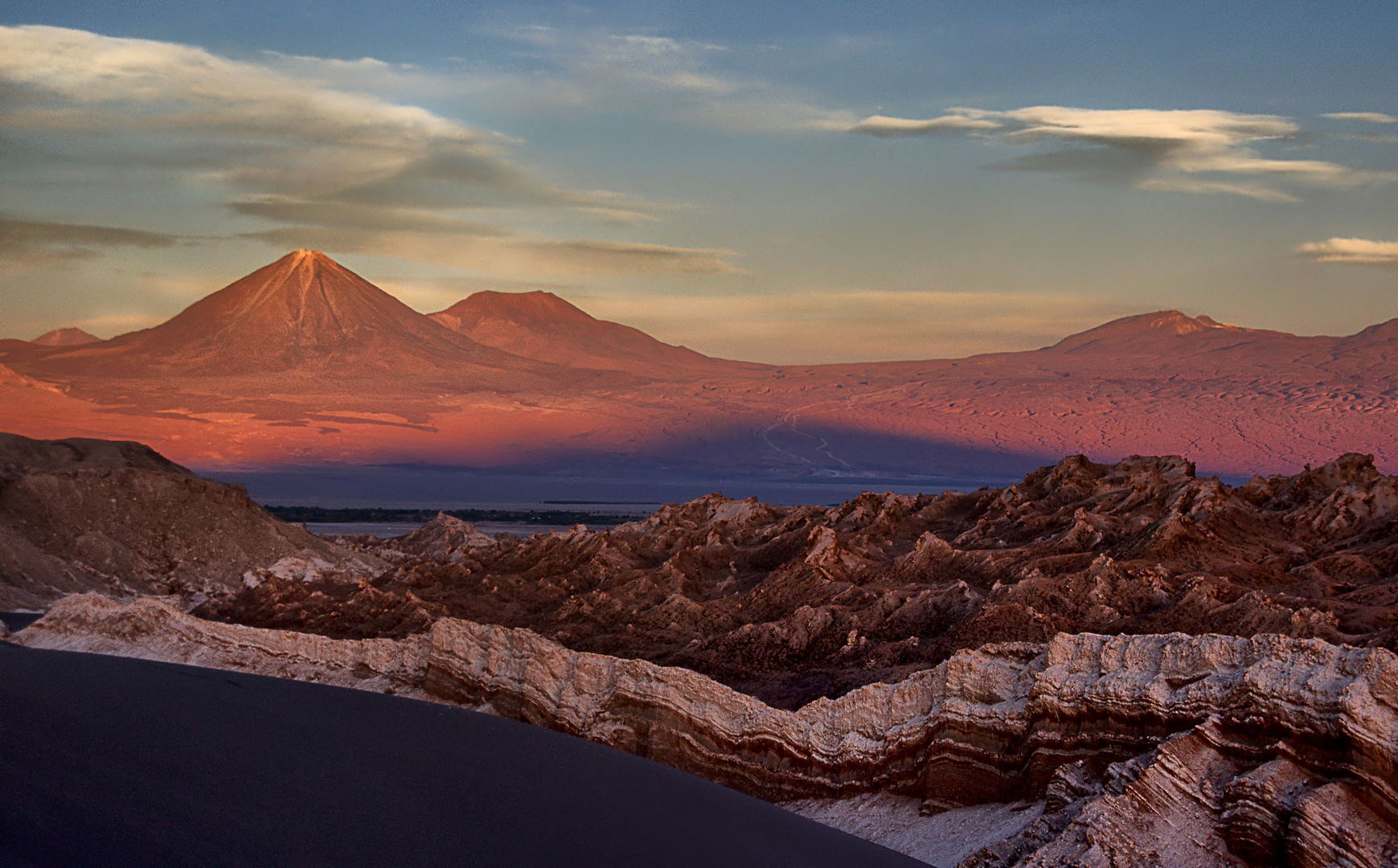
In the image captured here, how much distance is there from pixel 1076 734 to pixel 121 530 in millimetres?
23730

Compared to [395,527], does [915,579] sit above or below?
above

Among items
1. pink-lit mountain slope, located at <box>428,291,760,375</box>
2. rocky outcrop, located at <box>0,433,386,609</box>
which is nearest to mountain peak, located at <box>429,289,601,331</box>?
pink-lit mountain slope, located at <box>428,291,760,375</box>

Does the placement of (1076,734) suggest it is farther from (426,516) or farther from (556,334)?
(556,334)

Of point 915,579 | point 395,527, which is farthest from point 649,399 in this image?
point 915,579

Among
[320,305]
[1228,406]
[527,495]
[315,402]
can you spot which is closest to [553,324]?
[320,305]

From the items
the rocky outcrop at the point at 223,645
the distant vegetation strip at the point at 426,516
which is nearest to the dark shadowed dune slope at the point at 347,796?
the rocky outcrop at the point at 223,645

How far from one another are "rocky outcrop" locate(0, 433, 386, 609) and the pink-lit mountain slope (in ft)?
356

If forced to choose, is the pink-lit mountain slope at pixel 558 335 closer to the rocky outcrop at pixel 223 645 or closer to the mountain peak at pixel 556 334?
the mountain peak at pixel 556 334

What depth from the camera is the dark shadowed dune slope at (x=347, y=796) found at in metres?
9.04

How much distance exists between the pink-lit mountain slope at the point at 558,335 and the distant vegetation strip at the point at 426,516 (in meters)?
71.7

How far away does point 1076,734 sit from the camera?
902 centimetres

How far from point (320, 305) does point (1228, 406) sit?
8091 cm

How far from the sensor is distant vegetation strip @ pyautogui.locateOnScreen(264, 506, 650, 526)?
5916cm

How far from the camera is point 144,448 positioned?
109 ft
